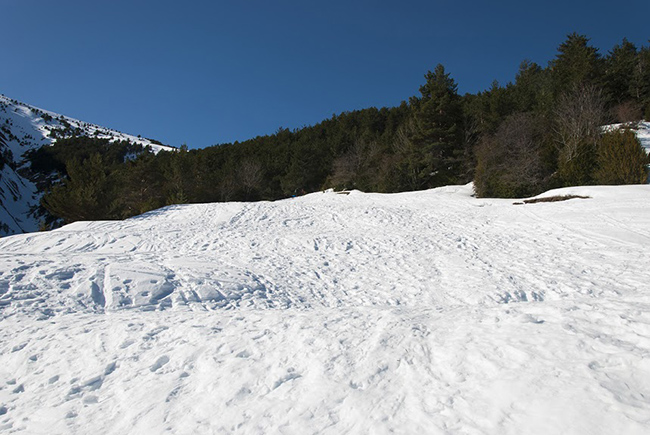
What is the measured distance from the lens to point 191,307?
18.6 ft

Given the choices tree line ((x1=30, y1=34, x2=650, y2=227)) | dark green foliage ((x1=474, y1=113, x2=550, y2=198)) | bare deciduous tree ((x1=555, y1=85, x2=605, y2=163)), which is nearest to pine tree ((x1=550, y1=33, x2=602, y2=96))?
tree line ((x1=30, y1=34, x2=650, y2=227))

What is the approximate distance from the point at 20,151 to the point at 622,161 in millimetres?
89743

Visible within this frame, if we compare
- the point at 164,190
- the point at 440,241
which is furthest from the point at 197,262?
the point at 164,190

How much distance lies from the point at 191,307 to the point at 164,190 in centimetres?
3054

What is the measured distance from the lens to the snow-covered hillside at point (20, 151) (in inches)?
1436

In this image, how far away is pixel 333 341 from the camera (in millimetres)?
3805

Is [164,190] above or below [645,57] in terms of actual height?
below

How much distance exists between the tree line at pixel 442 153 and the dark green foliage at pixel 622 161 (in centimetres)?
6

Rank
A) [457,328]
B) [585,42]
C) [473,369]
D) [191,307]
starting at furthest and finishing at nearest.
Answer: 1. [585,42]
2. [191,307]
3. [457,328]
4. [473,369]

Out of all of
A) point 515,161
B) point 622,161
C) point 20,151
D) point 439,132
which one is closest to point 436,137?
point 439,132

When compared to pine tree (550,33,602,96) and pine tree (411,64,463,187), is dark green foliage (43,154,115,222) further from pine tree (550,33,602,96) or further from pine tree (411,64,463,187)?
pine tree (550,33,602,96)

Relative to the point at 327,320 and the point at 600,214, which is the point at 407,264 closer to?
the point at 327,320

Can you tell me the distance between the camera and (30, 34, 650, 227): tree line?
1872 centimetres

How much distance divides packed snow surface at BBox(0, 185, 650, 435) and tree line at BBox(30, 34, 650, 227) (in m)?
11.4
